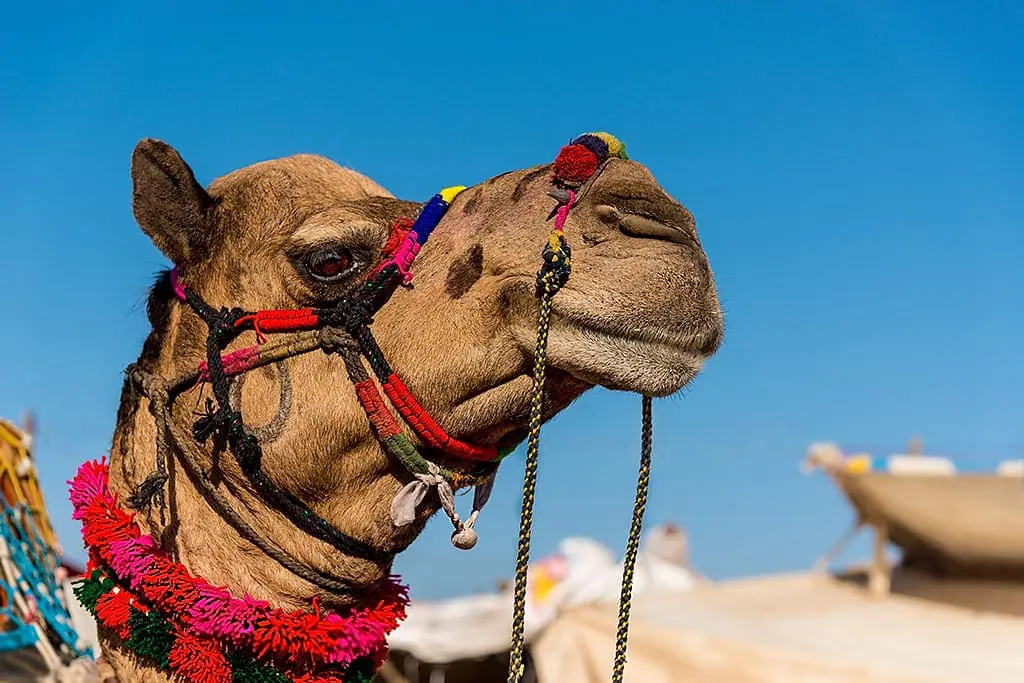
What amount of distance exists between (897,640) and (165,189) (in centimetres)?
873

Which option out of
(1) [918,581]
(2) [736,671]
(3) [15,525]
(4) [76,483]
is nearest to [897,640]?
(2) [736,671]

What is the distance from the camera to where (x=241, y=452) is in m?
2.46

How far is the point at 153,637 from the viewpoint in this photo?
2494 millimetres

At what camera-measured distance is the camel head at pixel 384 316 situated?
2.25 metres

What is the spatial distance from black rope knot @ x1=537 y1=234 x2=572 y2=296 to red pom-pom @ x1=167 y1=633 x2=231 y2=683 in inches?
42.7

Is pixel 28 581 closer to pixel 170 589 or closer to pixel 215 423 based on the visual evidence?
pixel 170 589

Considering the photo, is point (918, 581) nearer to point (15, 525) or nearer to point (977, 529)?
point (977, 529)

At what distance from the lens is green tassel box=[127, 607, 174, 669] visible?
249cm

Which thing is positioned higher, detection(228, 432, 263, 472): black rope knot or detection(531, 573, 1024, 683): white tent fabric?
detection(228, 432, 263, 472): black rope knot

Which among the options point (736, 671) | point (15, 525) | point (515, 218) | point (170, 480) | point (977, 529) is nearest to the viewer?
point (515, 218)

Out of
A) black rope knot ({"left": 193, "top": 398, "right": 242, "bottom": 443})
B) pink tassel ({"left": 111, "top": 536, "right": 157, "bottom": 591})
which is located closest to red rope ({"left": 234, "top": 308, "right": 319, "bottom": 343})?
black rope knot ({"left": 193, "top": 398, "right": 242, "bottom": 443})

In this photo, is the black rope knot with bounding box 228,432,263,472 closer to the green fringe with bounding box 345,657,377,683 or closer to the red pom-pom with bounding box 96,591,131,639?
the red pom-pom with bounding box 96,591,131,639

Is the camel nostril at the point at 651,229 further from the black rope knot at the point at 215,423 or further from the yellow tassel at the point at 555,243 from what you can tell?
the black rope knot at the point at 215,423

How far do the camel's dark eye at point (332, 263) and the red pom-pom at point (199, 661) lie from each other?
2.80ft
